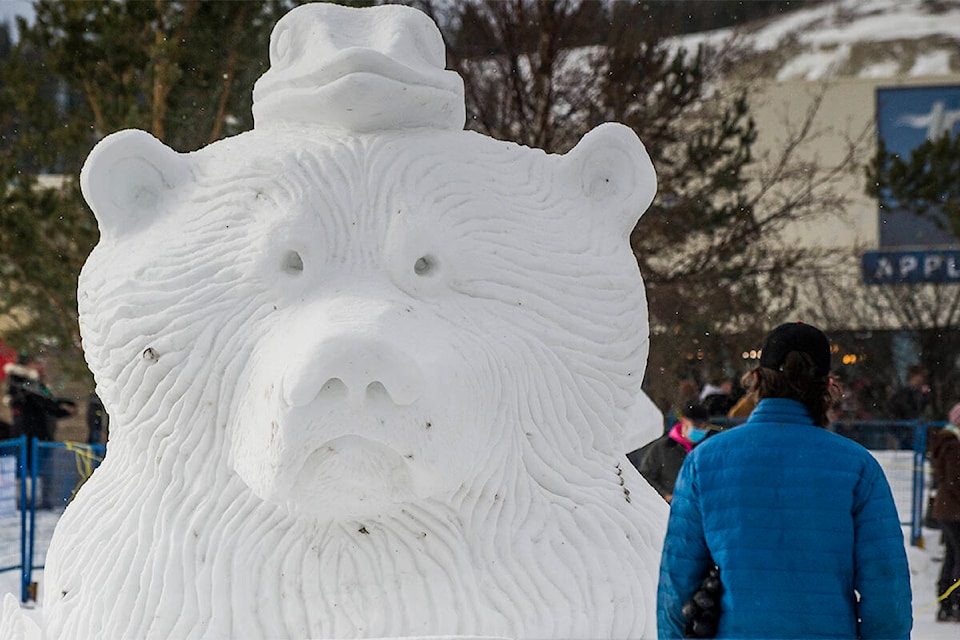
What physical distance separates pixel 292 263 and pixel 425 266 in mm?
217

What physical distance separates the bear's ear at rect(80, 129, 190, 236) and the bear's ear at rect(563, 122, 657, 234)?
0.71 metres

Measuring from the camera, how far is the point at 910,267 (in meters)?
13.5

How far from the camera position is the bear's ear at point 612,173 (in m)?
2.28

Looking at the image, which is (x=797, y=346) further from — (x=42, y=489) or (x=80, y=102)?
(x=42, y=489)

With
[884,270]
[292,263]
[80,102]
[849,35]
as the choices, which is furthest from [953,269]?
[292,263]

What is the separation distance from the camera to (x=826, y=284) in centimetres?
1185

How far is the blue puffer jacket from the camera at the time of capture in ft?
5.99

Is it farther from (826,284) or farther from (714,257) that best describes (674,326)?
(826,284)

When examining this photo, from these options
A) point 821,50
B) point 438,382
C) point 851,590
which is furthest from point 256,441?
point 821,50

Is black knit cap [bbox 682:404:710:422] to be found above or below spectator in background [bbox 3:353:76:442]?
below

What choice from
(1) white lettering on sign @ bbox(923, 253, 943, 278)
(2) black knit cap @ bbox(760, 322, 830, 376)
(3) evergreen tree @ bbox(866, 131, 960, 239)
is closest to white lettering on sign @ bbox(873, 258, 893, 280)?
(3) evergreen tree @ bbox(866, 131, 960, 239)

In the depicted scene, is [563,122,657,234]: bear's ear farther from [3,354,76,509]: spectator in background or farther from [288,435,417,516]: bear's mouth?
[3,354,76,509]: spectator in background

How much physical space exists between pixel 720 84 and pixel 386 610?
350 inches

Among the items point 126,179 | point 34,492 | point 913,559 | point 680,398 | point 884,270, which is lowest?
point 913,559
